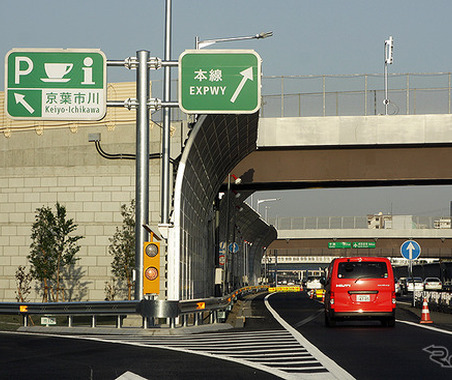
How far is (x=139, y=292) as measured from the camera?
23312 millimetres

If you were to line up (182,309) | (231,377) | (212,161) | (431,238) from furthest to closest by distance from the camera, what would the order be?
(431,238) → (212,161) → (182,309) → (231,377)

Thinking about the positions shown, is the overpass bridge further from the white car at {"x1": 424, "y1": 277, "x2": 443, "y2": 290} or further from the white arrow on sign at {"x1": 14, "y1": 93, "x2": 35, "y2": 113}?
the white arrow on sign at {"x1": 14, "y1": 93, "x2": 35, "y2": 113}

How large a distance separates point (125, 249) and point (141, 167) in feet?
46.7

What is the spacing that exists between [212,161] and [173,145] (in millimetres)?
3640

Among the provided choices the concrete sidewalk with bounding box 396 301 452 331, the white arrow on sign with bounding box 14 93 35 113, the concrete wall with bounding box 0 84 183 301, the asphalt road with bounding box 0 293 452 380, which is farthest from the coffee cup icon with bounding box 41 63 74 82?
the concrete wall with bounding box 0 84 183 301

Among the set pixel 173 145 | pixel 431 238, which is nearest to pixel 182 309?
pixel 173 145

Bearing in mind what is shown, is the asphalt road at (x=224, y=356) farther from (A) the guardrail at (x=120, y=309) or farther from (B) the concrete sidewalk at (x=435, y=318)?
(B) the concrete sidewalk at (x=435, y=318)

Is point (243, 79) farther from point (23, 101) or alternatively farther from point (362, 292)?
point (362, 292)

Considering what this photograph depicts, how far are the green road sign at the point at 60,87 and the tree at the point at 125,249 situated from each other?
14.4m

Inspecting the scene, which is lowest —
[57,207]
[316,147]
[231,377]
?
[231,377]

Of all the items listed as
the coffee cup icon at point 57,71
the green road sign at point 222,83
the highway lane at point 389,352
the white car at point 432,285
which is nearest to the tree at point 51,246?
the coffee cup icon at point 57,71

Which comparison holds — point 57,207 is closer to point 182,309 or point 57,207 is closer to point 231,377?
point 182,309

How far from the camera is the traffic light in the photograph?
Answer: 22938mm

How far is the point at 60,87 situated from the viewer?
23.5 meters
